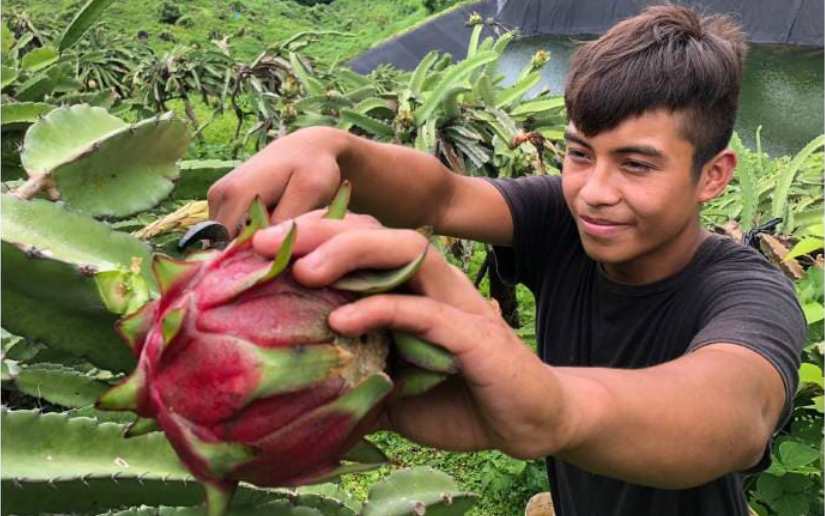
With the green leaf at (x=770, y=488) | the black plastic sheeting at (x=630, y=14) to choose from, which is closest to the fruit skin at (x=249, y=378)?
the green leaf at (x=770, y=488)

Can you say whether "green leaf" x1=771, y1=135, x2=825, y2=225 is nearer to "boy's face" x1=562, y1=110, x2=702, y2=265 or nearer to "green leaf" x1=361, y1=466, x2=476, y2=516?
"boy's face" x1=562, y1=110, x2=702, y2=265

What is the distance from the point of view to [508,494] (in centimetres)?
235

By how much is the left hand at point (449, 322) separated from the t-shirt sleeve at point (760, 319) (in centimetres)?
29

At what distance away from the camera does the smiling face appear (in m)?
0.98

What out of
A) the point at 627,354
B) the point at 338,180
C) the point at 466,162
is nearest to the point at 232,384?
the point at 338,180

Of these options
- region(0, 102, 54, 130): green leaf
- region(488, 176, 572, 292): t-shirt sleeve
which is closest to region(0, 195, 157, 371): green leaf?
region(488, 176, 572, 292): t-shirt sleeve

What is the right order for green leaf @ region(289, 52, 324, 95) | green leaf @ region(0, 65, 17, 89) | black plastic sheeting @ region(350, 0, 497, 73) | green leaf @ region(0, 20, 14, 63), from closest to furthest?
1. green leaf @ region(0, 65, 17, 89)
2. green leaf @ region(0, 20, 14, 63)
3. green leaf @ region(289, 52, 324, 95)
4. black plastic sheeting @ region(350, 0, 497, 73)

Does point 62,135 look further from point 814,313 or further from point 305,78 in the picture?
point 305,78

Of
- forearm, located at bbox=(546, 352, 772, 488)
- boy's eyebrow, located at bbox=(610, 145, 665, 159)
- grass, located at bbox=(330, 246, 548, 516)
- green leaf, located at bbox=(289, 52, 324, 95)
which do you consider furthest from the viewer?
green leaf, located at bbox=(289, 52, 324, 95)

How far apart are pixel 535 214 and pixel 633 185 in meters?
0.28

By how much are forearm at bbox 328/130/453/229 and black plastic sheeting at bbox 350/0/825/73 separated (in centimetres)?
978

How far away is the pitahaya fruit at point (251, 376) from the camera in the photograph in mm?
498

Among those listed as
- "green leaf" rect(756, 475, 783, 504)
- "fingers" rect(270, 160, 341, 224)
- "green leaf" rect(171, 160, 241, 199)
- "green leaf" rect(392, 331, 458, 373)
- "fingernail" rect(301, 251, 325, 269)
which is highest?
"fingernail" rect(301, 251, 325, 269)

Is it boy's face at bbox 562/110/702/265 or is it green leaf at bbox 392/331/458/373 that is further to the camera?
boy's face at bbox 562/110/702/265
